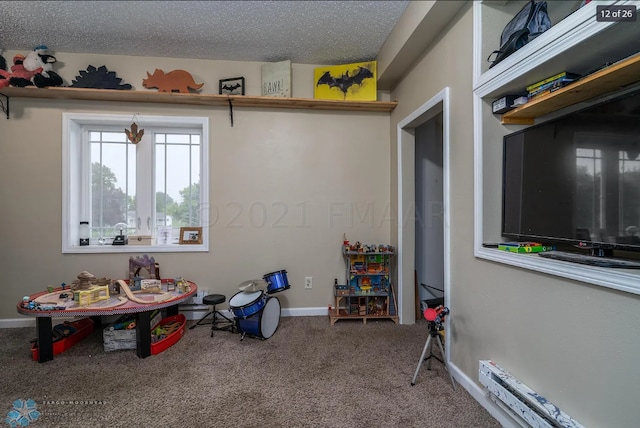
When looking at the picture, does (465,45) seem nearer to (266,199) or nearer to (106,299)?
(266,199)

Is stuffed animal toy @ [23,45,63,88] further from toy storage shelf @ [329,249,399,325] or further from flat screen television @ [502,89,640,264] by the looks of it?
flat screen television @ [502,89,640,264]

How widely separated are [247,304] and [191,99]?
1.99m

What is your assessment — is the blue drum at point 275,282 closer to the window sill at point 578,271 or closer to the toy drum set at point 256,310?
the toy drum set at point 256,310

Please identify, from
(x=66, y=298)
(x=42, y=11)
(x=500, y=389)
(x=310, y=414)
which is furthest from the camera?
(x=66, y=298)

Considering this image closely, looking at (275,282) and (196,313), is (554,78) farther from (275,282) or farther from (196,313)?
(196,313)

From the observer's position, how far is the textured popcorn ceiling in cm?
201

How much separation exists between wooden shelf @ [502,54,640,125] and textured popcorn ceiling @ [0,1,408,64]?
1.21m

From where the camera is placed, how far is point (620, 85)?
44.3 inches

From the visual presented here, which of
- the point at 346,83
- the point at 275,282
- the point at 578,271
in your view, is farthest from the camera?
the point at 346,83

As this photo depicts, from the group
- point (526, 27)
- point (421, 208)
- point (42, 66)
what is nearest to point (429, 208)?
point (421, 208)

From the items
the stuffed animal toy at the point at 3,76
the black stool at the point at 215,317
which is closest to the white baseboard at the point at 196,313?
the black stool at the point at 215,317

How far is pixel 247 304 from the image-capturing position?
2.24 m

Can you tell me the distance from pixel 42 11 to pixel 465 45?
9.96 feet

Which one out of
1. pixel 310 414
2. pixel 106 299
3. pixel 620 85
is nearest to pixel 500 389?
pixel 310 414
